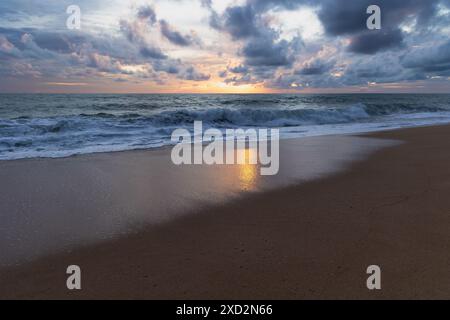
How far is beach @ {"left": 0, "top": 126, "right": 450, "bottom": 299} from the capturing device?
2594 millimetres

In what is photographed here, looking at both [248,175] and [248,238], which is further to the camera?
[248,175]

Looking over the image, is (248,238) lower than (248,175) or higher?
lower

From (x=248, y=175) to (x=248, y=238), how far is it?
2.85 meters

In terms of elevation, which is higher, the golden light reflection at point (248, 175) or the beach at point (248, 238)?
the golden light reflection at point (248, 175)

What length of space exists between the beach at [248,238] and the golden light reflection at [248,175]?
0.19 feet

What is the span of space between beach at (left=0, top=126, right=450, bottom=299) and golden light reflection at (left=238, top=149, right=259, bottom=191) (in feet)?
0.19

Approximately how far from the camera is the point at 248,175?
6.21m

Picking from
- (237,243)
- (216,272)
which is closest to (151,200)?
(237,243)

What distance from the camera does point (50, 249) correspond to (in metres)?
3.21

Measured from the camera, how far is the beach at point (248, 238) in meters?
2.59

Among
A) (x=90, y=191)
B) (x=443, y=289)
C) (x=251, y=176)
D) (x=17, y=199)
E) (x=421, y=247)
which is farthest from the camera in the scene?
(x=251, y=176)

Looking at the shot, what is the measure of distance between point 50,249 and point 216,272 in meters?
1.77

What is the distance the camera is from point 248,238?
3422 mm
